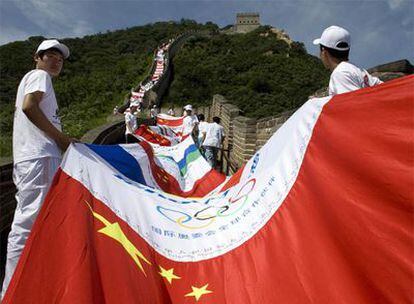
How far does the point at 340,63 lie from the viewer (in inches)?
142

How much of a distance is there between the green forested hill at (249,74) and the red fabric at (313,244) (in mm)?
34628

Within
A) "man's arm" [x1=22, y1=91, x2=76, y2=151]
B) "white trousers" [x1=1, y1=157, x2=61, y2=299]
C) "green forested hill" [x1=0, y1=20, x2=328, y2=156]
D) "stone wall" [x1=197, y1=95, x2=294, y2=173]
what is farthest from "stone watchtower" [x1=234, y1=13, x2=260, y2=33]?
"white trousers" [x1=1, y1=157, x2=61, y2=299]

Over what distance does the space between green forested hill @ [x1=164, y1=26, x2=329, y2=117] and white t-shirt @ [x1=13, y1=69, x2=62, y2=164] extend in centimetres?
3418

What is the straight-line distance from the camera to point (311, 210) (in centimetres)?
257

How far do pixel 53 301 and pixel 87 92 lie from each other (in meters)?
36.4

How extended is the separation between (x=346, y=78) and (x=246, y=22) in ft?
321

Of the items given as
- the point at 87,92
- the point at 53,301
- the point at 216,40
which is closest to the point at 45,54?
the point at 53,301

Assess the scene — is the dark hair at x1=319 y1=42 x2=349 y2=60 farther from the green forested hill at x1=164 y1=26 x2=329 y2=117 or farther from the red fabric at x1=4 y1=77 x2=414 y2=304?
the green forested hill at x1=164 y1=26 x2=329 y2=117

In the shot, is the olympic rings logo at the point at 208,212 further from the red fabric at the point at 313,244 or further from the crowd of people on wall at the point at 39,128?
the crowd of people on wall at the point at 39,128

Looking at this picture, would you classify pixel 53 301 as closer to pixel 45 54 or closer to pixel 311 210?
pixel 311 210

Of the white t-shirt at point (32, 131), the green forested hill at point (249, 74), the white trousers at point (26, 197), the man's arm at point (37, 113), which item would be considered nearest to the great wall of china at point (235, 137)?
the white trousers at point (26, 197)

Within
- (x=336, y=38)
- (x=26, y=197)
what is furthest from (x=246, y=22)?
(x=26, y=197)

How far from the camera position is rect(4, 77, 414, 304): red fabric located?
2172 mm

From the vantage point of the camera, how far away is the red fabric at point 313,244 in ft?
7.13
